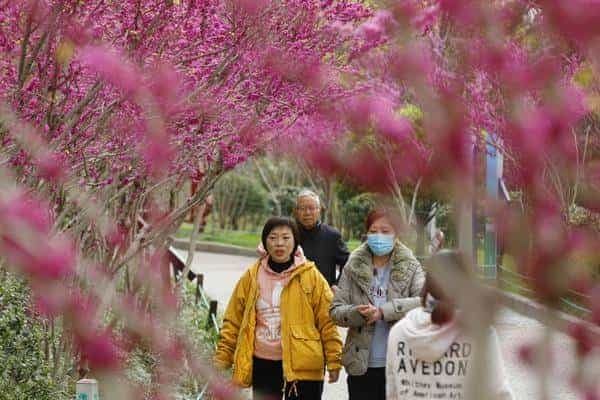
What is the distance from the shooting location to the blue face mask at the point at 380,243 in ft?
23.1

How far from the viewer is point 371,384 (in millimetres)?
7117

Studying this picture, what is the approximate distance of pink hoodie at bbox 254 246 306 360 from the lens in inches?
289

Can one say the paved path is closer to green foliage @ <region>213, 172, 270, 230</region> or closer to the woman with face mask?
the woman with face mask

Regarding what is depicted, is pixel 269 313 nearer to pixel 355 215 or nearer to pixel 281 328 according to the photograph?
pixel 281 328

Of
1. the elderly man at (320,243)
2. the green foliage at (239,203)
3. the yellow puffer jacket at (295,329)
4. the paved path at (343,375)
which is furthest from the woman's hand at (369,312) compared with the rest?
the green foliage at (239,203)

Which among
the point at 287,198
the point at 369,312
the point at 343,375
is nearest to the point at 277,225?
the point at 369,312

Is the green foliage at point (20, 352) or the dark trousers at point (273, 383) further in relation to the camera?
the dark trousers at point (273, 383)

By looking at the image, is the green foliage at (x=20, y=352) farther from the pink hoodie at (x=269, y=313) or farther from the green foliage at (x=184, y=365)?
the pink hoodie at (x=269, y=313)

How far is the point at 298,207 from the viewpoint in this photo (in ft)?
30.3

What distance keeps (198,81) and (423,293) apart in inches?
118

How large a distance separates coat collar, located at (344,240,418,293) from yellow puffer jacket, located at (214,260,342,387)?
12.8 inches

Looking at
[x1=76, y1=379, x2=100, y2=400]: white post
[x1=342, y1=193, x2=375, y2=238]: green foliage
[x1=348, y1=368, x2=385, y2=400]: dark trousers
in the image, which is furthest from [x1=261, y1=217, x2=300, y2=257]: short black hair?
[x1=342, y1=193, x2=375, y2=238]: green foliage

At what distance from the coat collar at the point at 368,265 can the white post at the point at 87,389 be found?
2300 mm

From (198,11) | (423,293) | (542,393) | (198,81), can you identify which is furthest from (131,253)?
(542,393)
